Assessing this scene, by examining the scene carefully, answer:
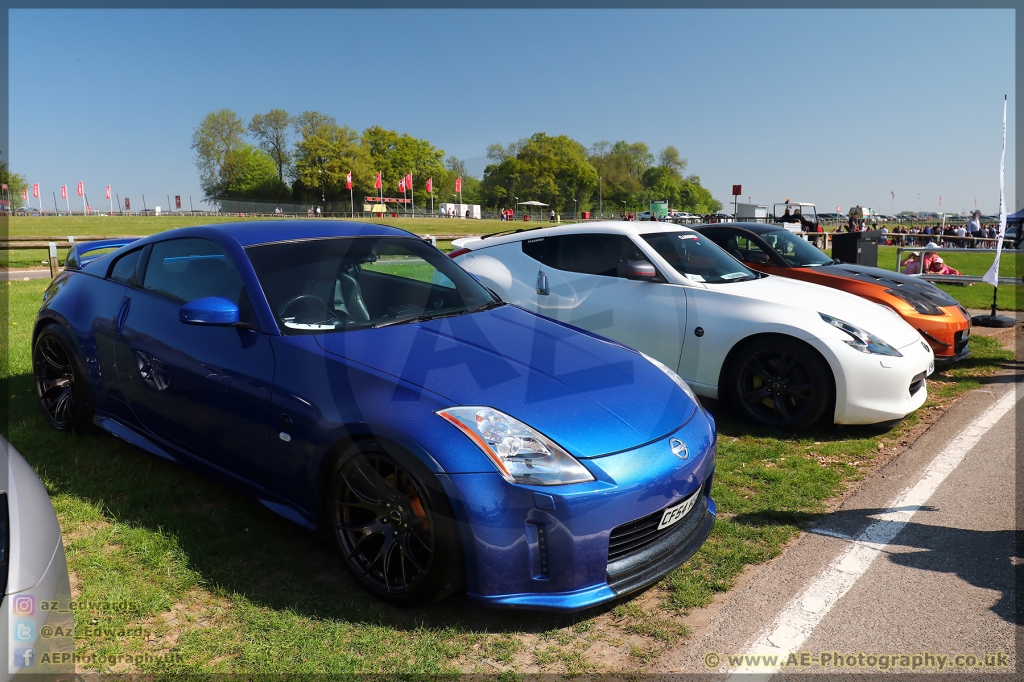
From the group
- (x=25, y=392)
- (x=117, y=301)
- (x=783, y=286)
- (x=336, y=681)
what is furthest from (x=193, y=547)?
(x=783, y=286)

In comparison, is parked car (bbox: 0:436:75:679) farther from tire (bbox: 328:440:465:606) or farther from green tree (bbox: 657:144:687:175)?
green tree (bbox: 657:144:687:175)

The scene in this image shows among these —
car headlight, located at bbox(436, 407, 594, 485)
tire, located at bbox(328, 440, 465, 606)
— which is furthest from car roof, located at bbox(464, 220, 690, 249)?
tire, located at bbox(328, 440, 465, 606)

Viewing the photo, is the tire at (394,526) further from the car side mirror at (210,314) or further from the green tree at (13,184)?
the green tree at (13,184)

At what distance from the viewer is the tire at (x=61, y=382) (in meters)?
4.20

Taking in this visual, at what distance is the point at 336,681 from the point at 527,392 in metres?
1.24

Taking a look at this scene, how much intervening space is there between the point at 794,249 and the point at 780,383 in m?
3.69

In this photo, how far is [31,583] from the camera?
5.92ft

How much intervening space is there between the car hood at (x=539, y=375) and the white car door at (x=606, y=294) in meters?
1.88

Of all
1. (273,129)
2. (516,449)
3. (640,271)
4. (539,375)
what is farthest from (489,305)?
(273,129)

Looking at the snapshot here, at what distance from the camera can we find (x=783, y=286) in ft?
18.1

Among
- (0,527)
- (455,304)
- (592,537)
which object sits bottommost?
(592,537)

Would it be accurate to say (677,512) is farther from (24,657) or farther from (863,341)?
(863,341)

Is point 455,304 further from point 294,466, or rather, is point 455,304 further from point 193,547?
point 193,547

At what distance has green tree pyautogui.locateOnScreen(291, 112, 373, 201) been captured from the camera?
11.5 metres
